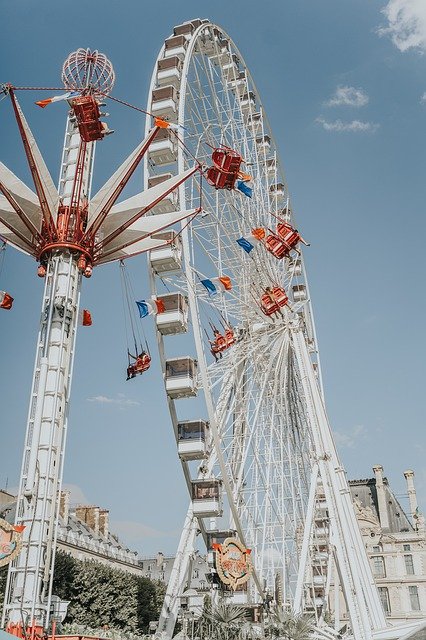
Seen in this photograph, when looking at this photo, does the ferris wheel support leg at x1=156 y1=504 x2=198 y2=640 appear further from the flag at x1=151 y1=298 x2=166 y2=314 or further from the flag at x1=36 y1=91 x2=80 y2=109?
the flag at x1=36 y1=91 x2=80 y2=109

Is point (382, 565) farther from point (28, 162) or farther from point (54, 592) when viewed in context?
point (28, 162)

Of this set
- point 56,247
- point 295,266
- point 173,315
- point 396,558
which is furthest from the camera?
point 396,558

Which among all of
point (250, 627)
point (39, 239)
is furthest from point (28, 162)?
point (250, 627)

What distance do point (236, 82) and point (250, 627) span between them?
87.0ft

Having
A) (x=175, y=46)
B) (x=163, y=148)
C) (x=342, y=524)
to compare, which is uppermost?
(x=175, y=46)

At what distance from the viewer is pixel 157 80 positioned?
98.3ft

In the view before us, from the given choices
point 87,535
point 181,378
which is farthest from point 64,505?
point 181,378

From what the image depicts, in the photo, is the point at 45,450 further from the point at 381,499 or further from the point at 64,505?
the point at 381,499

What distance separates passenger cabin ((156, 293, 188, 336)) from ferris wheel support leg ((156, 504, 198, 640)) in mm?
7977

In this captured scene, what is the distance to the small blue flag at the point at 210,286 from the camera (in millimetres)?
28453

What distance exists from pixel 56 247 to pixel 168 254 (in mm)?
5231

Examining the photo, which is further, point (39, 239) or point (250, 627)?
point (250, 627)

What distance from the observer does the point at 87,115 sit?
23.8 metres

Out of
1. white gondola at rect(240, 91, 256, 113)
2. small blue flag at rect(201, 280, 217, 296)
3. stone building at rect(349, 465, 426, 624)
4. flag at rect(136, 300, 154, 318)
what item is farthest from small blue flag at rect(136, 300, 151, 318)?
stone building at rect(349, 465, 426, 624)
